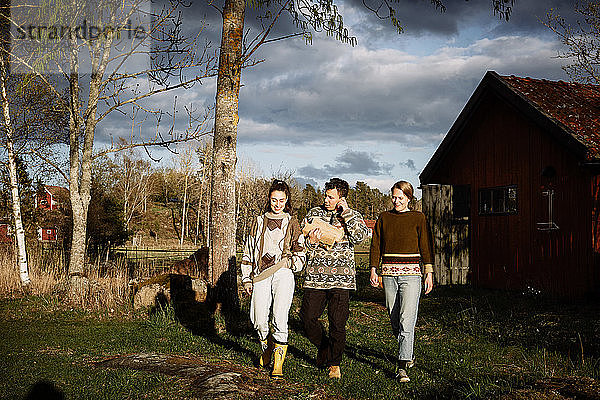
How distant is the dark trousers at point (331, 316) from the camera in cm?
635

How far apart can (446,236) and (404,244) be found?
32.8 ft

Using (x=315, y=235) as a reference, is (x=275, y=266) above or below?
below

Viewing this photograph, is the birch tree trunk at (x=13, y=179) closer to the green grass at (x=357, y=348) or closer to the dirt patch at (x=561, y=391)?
the green grass at (x=357, y=348)

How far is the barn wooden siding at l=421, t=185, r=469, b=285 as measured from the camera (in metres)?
15.8

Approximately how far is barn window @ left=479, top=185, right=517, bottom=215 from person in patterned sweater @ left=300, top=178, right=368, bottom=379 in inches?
366

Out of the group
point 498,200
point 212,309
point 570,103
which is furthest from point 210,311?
point 570,103

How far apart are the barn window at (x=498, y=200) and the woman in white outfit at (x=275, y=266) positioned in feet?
→ 31.8

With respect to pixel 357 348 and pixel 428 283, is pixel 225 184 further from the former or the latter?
pixel 428 283

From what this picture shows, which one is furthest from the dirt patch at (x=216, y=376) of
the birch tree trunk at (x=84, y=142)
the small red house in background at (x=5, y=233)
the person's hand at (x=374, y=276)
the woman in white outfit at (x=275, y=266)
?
the small red house in background at (x=5, y=233)

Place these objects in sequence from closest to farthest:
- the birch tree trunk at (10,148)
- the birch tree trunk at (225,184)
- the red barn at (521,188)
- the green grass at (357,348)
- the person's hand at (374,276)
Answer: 1. the green grass at (357,348)
2. the person's hand at (374,276)
3. the birch tree trunk at (225,184)
4. the red barn at (521,188)
5. the birch tree trunk at (10,148)

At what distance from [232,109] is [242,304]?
363 centimetres

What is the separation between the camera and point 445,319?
10203 mm

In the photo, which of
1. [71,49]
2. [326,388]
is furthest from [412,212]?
[71,49]

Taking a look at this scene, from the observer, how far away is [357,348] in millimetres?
8023
